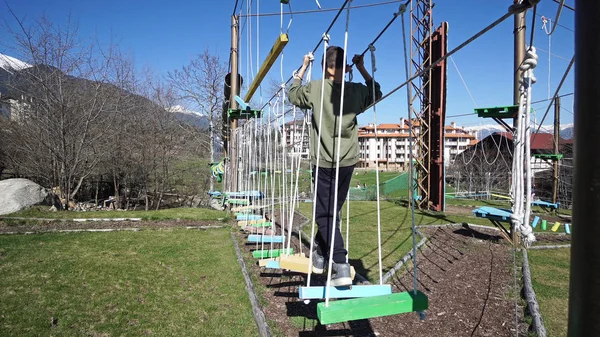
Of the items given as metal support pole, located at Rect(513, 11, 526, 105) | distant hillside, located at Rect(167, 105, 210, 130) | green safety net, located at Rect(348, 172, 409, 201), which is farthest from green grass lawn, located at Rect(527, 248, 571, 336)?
distant hillside, located at Rect(167, 105, 210, 130)

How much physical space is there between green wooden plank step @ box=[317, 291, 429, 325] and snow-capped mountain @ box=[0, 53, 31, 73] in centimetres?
1186

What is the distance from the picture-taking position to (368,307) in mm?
2148

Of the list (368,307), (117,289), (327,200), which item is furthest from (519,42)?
(117,289)

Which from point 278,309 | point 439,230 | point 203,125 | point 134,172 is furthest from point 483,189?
point 278,309

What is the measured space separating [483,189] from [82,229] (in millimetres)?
22951

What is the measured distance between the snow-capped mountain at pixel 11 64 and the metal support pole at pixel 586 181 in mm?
12774

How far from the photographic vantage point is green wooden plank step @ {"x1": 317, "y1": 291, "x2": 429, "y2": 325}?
2098 millimetres

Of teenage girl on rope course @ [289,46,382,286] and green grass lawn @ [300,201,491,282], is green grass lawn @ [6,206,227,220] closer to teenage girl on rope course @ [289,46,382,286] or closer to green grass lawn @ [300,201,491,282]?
green grass lawn @ [300,201,491,282]

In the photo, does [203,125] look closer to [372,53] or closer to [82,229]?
[82,229]

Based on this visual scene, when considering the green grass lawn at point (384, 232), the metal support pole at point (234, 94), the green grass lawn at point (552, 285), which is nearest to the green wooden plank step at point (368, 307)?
the green grass lawn at point (552, 285)

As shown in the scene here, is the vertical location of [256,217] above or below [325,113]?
below

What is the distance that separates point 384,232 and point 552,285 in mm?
4069

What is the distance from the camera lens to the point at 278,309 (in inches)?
180

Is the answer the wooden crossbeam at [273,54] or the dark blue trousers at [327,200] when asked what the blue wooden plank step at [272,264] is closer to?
the dark blue trousers at [327,200]
